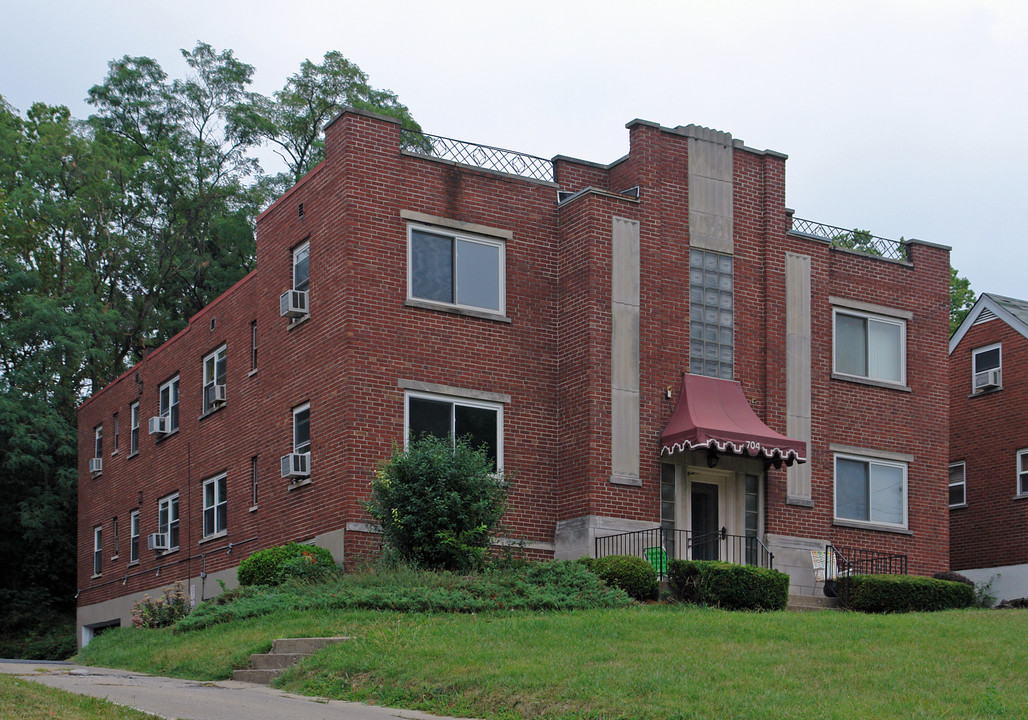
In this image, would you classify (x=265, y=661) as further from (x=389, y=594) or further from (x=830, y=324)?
(x=830, y=324)

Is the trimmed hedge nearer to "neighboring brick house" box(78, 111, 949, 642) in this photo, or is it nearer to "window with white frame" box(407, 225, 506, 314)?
"neighboring brick house" box(78, 111, 949, 642)

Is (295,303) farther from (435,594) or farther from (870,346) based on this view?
(870,346)

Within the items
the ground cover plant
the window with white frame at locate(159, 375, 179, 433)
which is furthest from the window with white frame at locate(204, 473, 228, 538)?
the ground cover plant

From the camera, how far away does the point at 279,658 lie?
56.9ft

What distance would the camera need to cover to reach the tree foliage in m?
40.2

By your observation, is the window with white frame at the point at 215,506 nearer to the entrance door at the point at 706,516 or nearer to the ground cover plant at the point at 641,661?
the ground cover plant at the point at 641,661

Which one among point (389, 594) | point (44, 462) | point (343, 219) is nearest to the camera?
point (389, 594)

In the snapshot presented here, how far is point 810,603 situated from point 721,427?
364 centimetres

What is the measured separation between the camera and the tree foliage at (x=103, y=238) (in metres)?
40.2

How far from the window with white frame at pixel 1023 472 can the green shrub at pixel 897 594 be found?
355 inches

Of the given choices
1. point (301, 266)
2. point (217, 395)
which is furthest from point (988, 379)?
point (217, 395)

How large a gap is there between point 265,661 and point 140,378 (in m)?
19.9

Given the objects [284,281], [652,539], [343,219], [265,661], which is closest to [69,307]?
[284,281]

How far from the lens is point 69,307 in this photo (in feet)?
139
